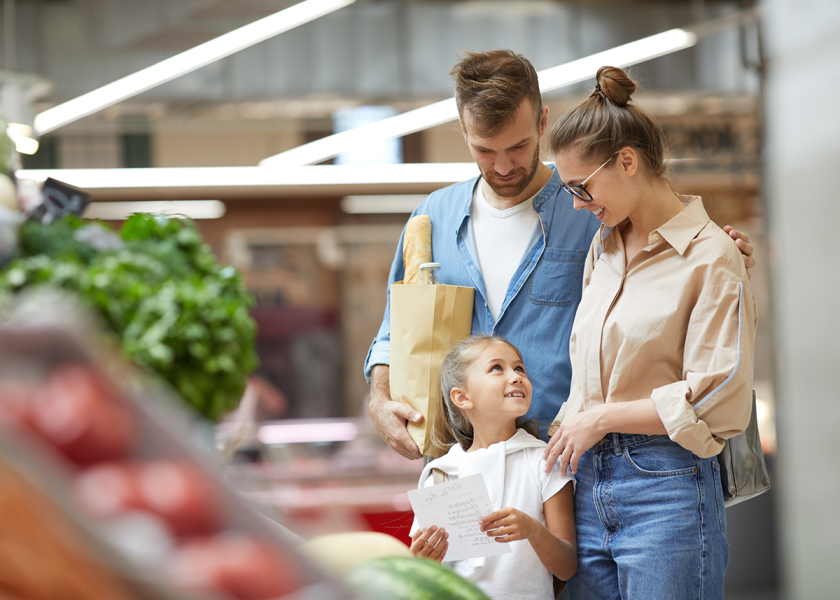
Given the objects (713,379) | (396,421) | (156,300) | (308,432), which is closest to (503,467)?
(396,421)

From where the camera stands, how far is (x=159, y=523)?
1.53 feet

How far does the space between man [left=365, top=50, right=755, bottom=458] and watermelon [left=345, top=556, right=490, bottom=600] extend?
902 mm

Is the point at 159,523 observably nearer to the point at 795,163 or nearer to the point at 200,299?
the point at 200,299

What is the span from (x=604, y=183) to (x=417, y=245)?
58 cm

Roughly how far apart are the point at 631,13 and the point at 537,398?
4.52 m

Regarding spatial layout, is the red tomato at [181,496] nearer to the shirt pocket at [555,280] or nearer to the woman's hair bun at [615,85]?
the woman's hair bun at [615,85]

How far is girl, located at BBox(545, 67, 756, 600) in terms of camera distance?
1381 mm

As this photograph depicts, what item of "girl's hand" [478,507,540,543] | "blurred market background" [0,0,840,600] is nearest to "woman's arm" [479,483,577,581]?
"girl's hand" [478,507,540,543]

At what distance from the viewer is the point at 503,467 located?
1.69 metres

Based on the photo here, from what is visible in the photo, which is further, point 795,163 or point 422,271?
point 795,163

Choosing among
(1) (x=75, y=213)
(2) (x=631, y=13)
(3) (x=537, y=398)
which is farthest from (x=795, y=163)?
(1) (x=75, y=213)

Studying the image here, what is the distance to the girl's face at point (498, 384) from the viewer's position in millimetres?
1706

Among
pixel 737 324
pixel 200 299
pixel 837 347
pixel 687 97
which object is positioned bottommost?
pixel 837 347

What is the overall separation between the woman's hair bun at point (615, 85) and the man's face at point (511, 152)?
0.24 metres
